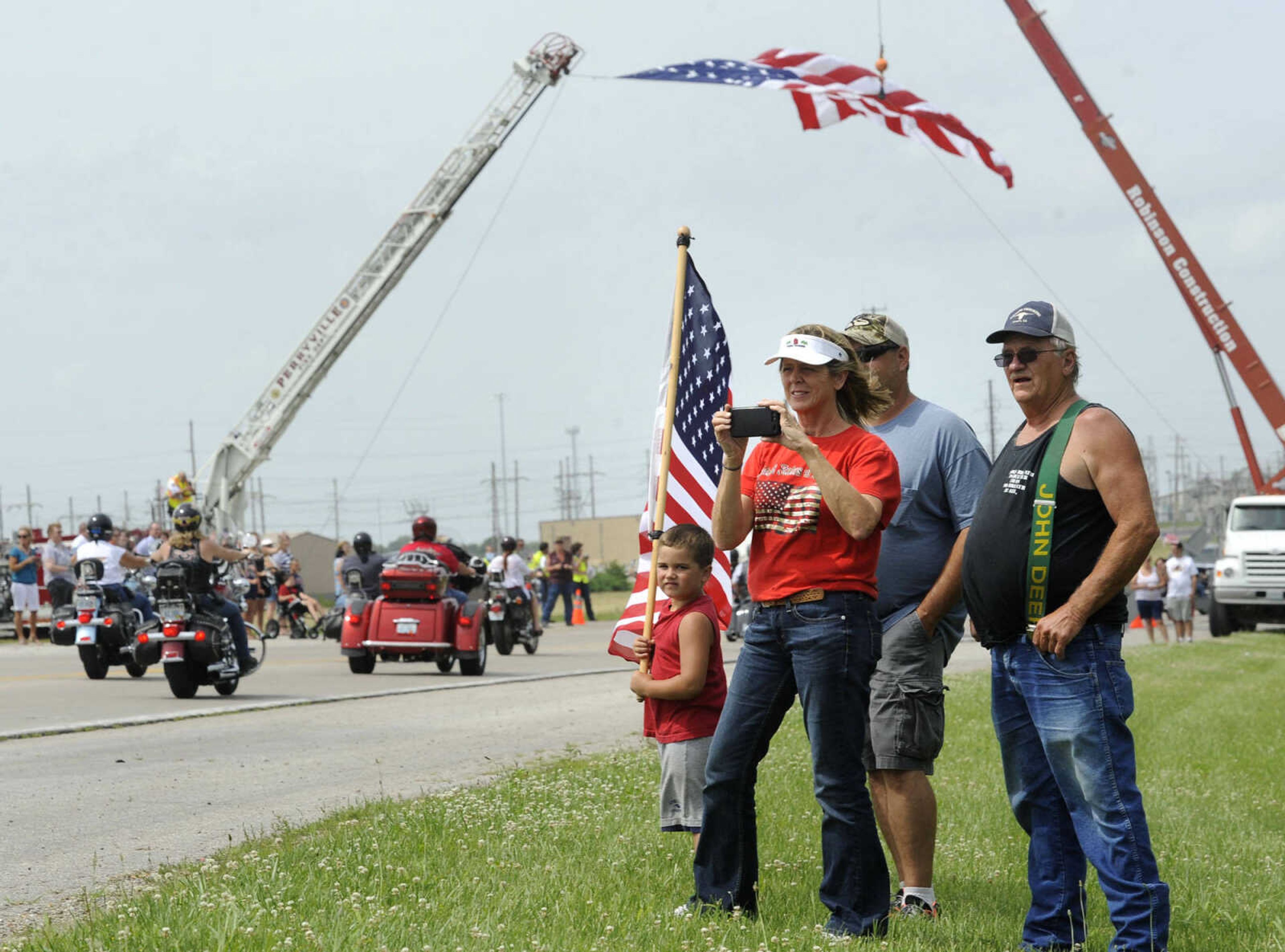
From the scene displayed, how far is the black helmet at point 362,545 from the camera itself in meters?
20.2

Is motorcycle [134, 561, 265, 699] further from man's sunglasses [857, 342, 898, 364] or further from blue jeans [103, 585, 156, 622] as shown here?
man's sunglasses [857, 342, 898, 364]

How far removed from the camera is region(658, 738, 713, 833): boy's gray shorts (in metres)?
5.62

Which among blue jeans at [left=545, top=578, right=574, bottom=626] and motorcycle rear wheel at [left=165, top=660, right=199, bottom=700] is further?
blue jeans at [left=545, top=578, right=574, bottom=626]

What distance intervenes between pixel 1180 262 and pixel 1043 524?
89.7ft

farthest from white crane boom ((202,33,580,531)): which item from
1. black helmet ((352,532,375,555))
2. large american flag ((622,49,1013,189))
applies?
large american flag ((622,49,1013,189))

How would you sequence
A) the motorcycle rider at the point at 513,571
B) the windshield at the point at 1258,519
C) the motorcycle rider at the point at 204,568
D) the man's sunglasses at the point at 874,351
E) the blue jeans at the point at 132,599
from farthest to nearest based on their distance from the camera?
1. the windshield at the point at 1258,519
2. the motorcycle rider at the point at 513,571
3. the blue jeans at the point at 132,599
4. the motorcycle rider at the point at 204,568
5. the man's sunglasses at the point at 874,351

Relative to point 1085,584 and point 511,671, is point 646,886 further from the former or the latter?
point 511,671

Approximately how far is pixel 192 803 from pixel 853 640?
4.42 meters

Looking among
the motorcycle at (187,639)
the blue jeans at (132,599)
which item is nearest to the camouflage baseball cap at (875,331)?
the motorcycle at (187,639)

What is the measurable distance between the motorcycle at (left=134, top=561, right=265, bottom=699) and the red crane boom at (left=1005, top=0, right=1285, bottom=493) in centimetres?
2078

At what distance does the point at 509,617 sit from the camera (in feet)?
77.0

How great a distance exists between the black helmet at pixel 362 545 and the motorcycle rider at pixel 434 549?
1512mm

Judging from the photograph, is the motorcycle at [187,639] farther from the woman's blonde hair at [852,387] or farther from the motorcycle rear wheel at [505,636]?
the woman's blonde hair at [852,387]

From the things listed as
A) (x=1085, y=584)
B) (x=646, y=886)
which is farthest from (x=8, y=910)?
(x=1085, y=584)
